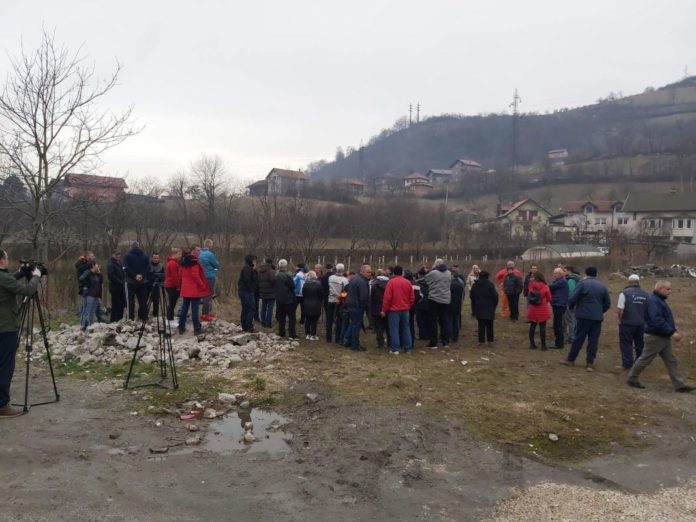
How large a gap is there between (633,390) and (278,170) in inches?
3491

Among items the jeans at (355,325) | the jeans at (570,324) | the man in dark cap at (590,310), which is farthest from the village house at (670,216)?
the jeans at (355,325)

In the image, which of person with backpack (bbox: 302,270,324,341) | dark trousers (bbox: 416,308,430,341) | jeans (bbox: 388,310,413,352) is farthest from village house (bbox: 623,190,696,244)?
person with backpack (bbox: 302,270,324,341)

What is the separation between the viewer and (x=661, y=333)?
832 cm

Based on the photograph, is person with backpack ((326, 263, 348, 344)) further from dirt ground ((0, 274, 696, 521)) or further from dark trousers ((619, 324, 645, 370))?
dark trousers ((619, 324, 645, 370))

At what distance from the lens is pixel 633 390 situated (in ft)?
28.4

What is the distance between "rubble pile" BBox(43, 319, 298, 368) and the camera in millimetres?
9701

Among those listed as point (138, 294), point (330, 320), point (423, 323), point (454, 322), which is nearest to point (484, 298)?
point (454, 322)

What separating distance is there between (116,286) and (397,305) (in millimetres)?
6953

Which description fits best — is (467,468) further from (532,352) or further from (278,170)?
(278,170)

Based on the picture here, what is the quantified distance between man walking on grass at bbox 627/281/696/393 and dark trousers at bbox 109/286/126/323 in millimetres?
11265

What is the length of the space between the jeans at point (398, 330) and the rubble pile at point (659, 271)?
94.3ft

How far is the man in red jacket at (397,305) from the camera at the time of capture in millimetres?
10812

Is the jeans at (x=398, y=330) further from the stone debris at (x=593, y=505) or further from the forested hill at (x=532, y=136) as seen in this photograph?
the forested hill at (x=532, y=136)

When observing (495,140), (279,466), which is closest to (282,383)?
(279,466)
